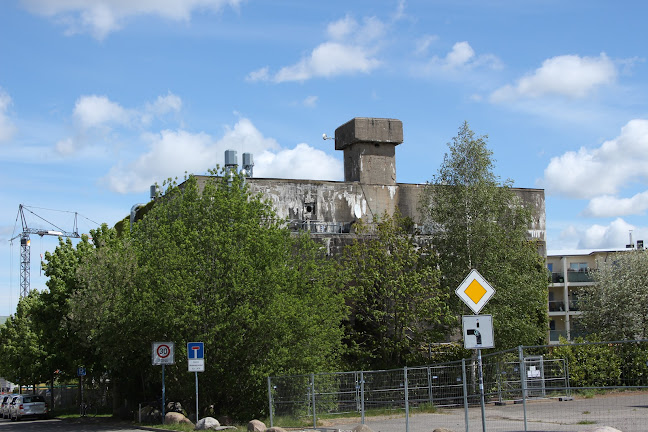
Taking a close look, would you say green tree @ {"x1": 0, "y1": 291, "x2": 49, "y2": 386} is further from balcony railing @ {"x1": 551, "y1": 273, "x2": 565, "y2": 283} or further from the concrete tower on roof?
balcony railing @ {"x1": 551, "y1": 273, "x2": 565, "y2": 283}

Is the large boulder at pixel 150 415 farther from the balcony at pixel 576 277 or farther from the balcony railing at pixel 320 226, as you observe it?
the balcony at pixel 576 277

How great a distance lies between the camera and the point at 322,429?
2389 centimetres

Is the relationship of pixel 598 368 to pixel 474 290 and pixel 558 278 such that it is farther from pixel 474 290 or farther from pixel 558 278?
pixel 558 278

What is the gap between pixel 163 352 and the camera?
29984 millimetres

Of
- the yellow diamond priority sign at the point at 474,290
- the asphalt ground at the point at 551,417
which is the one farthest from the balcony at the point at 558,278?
the yellow diamond priority sign at the point at 474,290

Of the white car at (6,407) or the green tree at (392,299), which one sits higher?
the green tree at (392,299)

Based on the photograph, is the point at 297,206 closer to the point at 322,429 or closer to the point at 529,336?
the point at 529,336

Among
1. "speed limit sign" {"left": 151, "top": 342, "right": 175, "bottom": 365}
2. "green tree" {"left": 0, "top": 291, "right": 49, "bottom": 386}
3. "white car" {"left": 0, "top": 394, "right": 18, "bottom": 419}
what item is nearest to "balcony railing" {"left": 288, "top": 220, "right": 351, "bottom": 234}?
"green tree" {"left": 0, "top": 291, "right": 49, "bottom": 386}

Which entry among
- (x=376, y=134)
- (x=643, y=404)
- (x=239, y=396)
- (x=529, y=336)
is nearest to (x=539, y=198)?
(x=376, y=134)

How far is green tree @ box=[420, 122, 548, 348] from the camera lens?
38.6 metres

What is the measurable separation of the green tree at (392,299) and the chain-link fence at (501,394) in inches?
355

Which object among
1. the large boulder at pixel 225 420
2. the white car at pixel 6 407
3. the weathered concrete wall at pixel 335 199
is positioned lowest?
the white car at pixel 6 407

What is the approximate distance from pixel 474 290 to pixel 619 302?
116 feet

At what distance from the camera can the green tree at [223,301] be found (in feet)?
101
